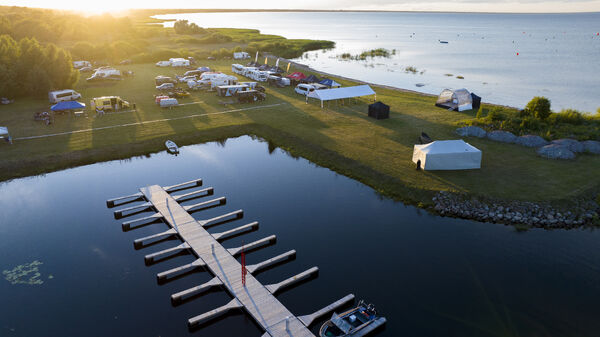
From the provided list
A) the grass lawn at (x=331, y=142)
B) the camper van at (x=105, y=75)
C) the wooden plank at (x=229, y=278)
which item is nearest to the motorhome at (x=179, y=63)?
the camper van at (x=105, y=75)

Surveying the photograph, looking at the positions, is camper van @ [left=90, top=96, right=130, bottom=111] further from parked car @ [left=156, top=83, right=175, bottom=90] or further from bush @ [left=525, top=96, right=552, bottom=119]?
bush @ [left=525, top=96, right=552, bottom=119]

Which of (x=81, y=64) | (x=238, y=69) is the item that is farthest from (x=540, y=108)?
(x=81, y=64)

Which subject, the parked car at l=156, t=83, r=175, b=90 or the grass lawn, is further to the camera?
the parked car at l=156, t=83, r=175, b=90

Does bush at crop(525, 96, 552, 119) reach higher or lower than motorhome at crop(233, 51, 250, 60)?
lower

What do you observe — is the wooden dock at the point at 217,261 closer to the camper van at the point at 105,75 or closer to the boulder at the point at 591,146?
the boulder at the point at 591,146

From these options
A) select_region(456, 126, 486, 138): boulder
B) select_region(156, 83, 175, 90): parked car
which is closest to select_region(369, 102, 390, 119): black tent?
select_region(456, 126, 486, 138): boulder
